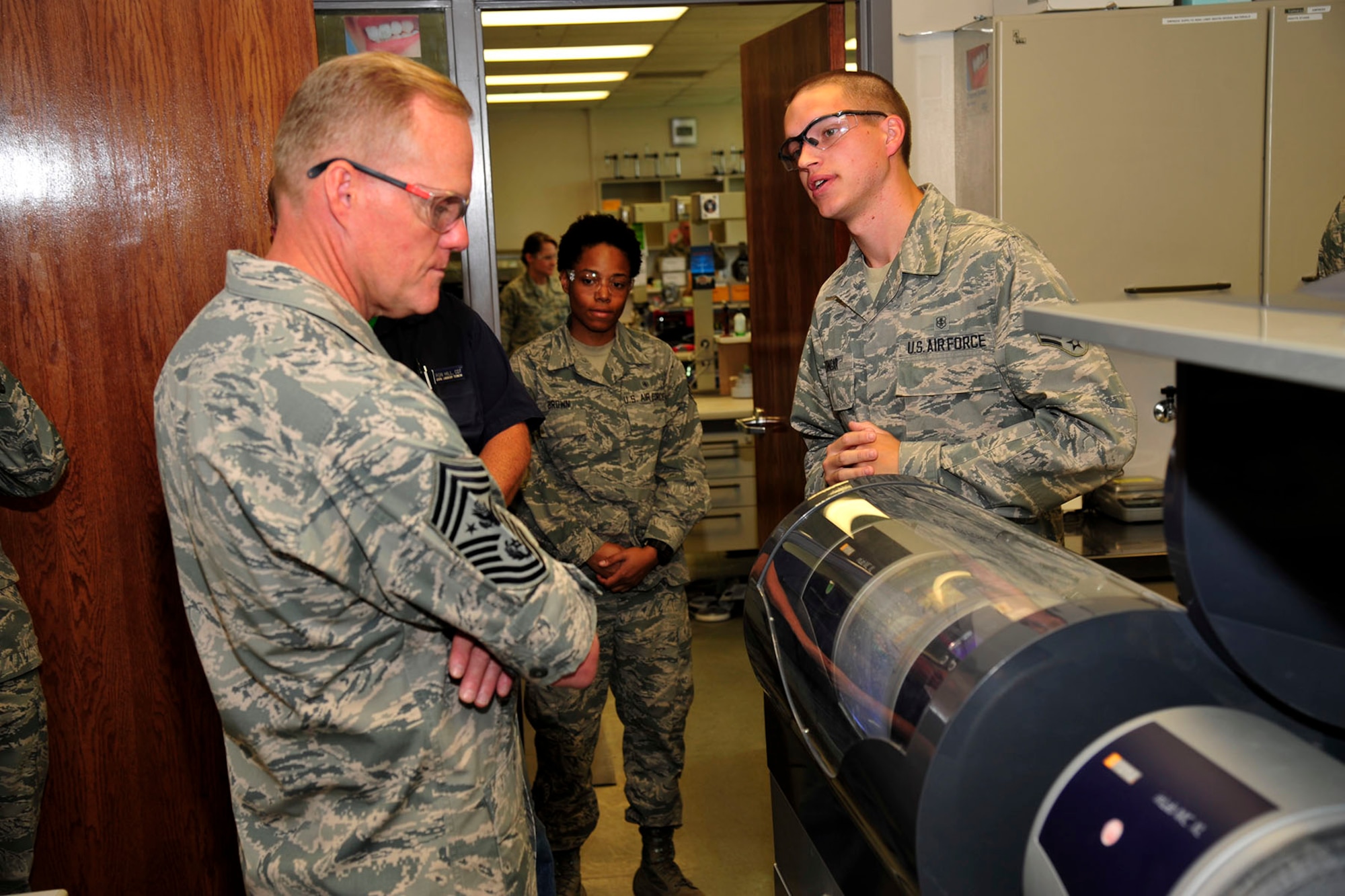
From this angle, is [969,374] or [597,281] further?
[597,281]

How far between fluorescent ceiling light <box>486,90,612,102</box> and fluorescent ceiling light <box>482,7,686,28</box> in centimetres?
303

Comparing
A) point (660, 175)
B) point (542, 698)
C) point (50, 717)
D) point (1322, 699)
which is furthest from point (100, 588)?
point (660, 175)

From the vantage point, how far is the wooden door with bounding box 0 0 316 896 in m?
2.22

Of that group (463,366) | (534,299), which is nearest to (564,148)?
(534,299)

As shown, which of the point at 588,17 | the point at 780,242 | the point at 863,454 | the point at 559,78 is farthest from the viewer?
the point at 559,78

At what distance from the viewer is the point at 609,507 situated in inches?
107

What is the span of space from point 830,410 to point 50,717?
5.94 ft

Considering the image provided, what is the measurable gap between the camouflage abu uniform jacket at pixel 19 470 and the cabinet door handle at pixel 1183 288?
2.57 metres

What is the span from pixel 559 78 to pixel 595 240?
6.45 m

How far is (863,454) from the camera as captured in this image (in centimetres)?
169

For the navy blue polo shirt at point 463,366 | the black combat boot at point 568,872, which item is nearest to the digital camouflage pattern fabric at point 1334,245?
the navy blue polo shirt at point 463,366

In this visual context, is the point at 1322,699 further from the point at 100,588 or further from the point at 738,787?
the point at 738,787

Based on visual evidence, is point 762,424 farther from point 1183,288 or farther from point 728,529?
point 728,529

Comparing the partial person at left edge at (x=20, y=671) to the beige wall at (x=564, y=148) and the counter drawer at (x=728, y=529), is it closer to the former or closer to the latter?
the counter drawer at (x=728, y=529)
